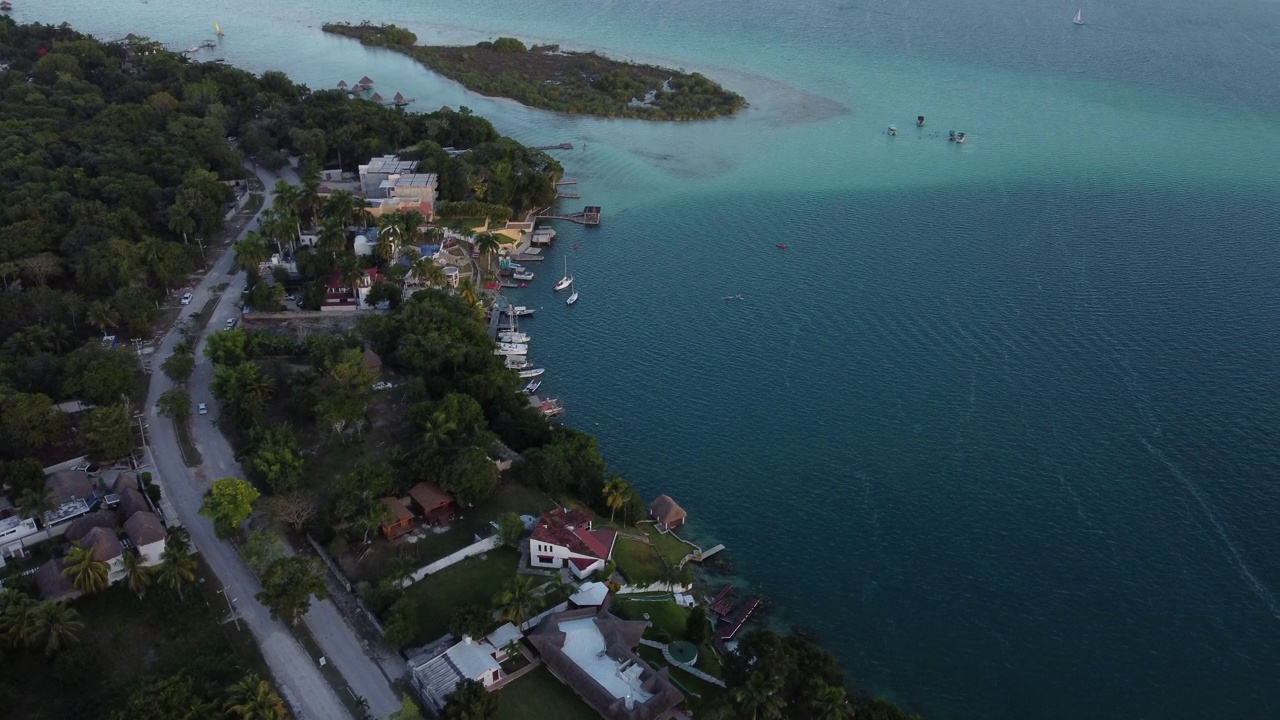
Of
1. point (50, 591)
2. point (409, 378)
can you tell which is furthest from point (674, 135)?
point (50, 591)

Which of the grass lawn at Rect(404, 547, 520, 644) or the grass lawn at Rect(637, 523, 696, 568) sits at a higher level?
the grass lawn at Rect(404, 547, 520, 644)

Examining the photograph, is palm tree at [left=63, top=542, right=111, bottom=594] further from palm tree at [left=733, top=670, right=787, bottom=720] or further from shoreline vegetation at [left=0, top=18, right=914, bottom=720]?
palm tree at [left=733, top=670, right=787, bottom=720]

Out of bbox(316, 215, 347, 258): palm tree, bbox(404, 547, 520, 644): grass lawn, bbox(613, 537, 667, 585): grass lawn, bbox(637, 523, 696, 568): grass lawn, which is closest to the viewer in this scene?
bbox(404, 547, 520, 644): grass lawn

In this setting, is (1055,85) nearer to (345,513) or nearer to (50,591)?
(345,513)

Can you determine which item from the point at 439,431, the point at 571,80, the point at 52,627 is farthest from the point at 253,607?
the point at 571,80

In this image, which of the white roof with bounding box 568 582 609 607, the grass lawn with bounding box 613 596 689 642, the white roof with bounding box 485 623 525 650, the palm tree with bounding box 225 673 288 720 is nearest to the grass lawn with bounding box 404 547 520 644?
the white roof with bounding box 485 623 525 650

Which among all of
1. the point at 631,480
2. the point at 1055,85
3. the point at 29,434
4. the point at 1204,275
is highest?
the point at 1055,85

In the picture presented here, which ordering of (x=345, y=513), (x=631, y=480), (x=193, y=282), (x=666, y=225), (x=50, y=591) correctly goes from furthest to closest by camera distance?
1. (x=666, y=225)
2. (x=193, y=282)
3. (x=631, y=480)
4. (x=345, y=513)
5. (x=50, y=591)
